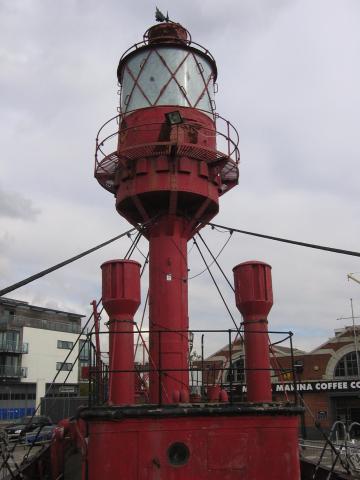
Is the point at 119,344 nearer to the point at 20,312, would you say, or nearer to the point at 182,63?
the point at 182,63

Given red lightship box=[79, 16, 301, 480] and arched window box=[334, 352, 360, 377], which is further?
arched window box=[334, 352, 360, 377]

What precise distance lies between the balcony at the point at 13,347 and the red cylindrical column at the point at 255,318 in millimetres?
55392

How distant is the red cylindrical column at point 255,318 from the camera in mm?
10312

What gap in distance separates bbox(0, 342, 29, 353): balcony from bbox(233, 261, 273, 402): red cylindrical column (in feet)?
182

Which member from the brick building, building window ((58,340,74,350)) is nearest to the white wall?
building window ((58,340,74,350))

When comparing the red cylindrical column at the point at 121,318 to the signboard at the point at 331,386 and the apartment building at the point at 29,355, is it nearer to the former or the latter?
the signboard at the point at 331,386

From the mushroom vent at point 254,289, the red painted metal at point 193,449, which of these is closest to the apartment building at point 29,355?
the mushroom vent at point 254,289

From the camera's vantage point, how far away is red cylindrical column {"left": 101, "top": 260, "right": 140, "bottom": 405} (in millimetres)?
9688

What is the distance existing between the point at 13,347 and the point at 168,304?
5507 cm

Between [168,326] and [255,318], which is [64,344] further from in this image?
[255,318]

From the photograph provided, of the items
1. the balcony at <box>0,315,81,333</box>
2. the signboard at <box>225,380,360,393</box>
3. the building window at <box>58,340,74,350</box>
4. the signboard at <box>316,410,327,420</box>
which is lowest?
the signboard at <box>316,410,327,420</box>

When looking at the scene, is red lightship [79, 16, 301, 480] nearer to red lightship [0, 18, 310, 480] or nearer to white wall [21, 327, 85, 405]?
red lightship [0, 18, 310, 480]

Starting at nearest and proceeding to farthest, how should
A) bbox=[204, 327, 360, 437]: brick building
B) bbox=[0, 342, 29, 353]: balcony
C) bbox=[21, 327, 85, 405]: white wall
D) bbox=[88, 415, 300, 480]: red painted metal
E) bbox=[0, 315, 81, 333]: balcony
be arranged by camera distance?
bbox=[88, 415, 300, 480]: red painted metal < bbox=[204, 327, 360, 437]: brick building < bbox=[0, 342, 29, 353]: balcony < bbox=[0, 315, 81, 333]: balcony < bbox=[21, 327, 85, 405]: white wall

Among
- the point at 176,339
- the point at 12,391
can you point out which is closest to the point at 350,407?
the point at 176,339
